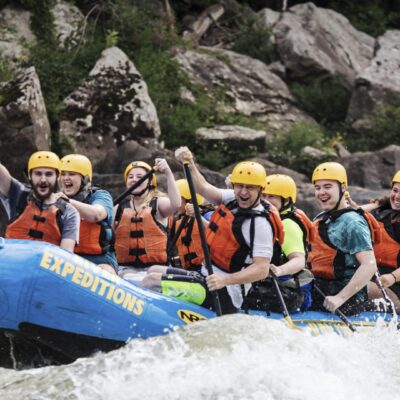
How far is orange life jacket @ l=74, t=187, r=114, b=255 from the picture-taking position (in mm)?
6598

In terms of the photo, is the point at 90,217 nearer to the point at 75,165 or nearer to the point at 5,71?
the point at 75,165

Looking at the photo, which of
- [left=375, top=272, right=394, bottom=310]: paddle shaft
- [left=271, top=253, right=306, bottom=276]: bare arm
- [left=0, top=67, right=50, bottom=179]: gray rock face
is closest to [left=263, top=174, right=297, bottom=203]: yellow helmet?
[left=271, top=253, right=306, bottom=276]: bare arm

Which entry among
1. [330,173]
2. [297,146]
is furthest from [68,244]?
[297,146]

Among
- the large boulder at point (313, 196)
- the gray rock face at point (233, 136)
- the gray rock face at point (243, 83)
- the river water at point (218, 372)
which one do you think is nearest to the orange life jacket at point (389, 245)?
the river water at point (218, 372)

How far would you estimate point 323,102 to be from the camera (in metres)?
19.6

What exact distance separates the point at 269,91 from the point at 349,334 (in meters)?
13.2

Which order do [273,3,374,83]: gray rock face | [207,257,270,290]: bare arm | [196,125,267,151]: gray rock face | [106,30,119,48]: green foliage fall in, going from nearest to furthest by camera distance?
[207,257,270,290]: bare arm, [196,125,267,151]: gray rock face, [106,30,119,48]: green foliage, [273,3,374,83]: gray rock face

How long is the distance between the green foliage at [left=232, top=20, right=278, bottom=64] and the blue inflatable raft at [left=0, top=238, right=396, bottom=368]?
15192 mm

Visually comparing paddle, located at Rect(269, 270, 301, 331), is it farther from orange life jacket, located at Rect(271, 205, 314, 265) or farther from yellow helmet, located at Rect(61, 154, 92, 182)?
yellow helmet, located at Rect(61, 154, 92, 182)

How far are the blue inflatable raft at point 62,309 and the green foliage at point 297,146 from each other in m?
10.9

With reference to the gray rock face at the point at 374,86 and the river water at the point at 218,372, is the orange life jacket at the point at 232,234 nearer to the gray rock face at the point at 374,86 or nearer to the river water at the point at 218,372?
the river water at the point at 218,372

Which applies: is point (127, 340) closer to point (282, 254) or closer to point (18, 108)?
point (282, 254)

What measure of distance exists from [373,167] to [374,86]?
3.88 meters

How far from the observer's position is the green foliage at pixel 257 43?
66.0 ft
